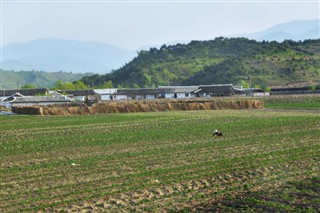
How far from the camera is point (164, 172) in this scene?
19.4 metres

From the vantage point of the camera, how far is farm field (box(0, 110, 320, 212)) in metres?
15.2

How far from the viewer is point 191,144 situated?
89.7 feet

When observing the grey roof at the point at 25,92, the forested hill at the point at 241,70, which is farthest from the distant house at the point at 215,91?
the grey roof at the point at 25,92

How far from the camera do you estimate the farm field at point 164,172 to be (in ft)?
49.8

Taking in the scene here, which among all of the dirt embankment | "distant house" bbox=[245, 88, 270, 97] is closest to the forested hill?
"distant house" bbox=[245, 88, 270, 97]

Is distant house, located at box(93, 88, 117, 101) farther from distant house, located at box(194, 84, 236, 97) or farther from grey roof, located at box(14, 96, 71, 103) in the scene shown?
grey roof, located at box(14, 96, 71, 103)

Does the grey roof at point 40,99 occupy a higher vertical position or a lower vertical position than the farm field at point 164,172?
higher

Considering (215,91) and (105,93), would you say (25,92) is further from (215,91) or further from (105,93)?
(215,91)

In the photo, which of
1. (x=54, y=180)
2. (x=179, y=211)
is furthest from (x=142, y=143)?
(x=179, y=211)

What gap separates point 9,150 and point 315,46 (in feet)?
495

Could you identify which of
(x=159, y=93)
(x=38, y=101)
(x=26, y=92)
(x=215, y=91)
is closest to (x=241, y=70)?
(x=215, y=91)

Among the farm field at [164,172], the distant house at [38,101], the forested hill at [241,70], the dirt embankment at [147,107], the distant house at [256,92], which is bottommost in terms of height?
the farm field at [164,172]

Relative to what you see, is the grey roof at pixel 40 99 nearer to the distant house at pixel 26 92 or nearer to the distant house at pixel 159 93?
the distant house at pixel 26 92

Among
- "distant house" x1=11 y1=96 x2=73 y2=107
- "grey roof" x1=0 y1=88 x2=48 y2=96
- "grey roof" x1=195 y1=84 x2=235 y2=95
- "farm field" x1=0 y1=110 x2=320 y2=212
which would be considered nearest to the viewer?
"farm field" x1=0 y1=110 x2=320 y2=212
